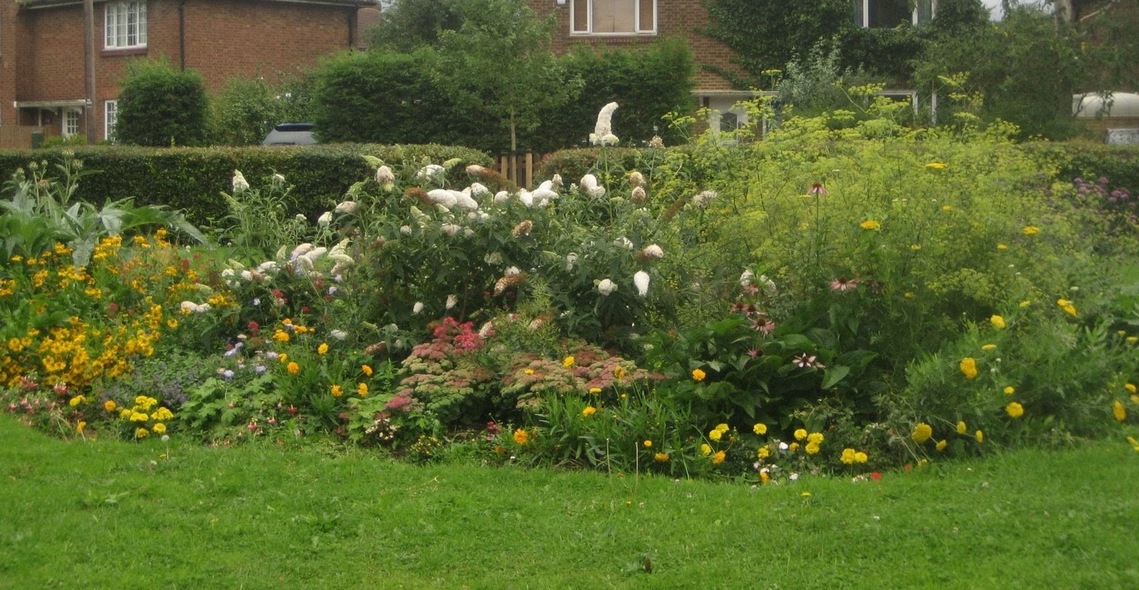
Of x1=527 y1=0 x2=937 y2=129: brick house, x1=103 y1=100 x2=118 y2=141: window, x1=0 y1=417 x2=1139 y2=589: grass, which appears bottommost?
x1=0 y1=417 x2=1139 y2=589: grass

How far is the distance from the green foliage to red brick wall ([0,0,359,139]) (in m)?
6.50

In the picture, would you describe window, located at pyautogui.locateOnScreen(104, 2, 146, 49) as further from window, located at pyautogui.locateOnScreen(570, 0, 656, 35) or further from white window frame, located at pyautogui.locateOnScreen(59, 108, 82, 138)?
window, located at pyautogui.locateOnScreen(570, 0, 656, 35)

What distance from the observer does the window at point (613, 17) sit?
27453 mm

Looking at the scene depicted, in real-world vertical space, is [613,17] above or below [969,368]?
above

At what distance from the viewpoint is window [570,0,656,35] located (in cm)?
2745

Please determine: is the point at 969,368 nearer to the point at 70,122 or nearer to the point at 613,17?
the point at 613,17

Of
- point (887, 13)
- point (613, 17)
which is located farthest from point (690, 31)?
point (887, 13)

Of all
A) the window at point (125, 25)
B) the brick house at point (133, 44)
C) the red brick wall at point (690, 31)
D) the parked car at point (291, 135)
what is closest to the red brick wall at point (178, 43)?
the brick house at point (133, 44)

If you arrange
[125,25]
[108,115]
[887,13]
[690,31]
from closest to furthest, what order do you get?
[887,13], [690,31], [125,25], [108,115]

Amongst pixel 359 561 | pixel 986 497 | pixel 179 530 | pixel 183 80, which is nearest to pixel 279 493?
pixel 179 530

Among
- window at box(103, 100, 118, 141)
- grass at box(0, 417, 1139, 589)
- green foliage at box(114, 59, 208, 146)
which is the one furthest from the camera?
window at box(103, 100, 118, 141)

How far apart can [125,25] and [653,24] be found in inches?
647

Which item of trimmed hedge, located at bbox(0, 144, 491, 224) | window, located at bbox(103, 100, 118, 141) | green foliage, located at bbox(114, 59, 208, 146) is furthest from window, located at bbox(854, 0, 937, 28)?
window, located at bbox(103, 100, 118, 141)

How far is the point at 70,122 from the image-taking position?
3900cm
